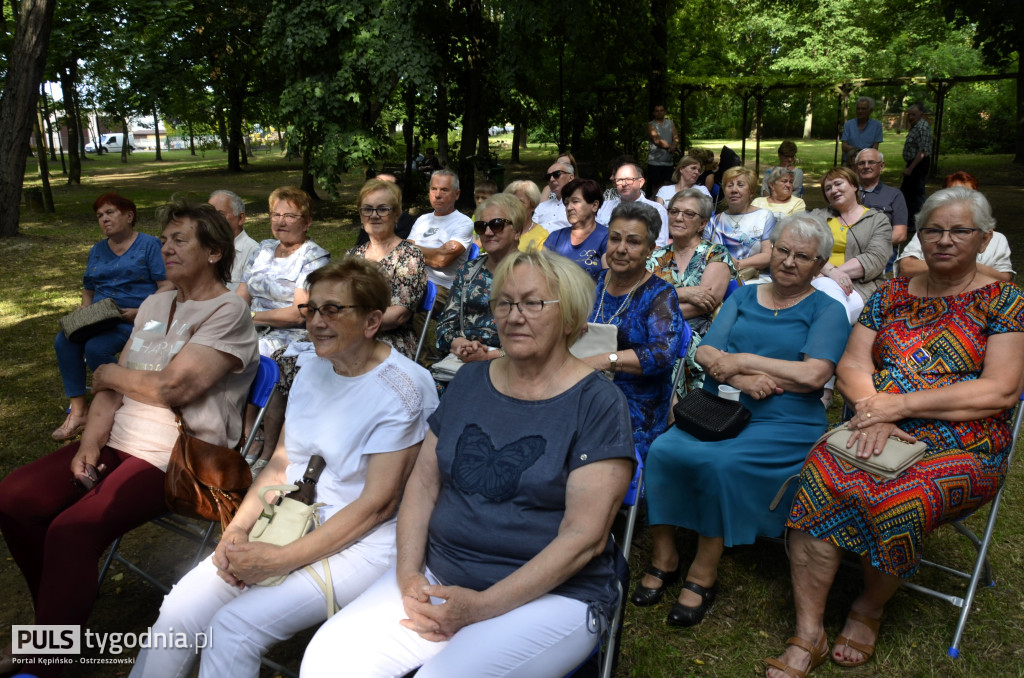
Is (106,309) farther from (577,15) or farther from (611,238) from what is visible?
(577,15)

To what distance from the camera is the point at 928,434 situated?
9.48ft

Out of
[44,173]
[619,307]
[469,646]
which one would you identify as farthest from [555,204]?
[44,173]

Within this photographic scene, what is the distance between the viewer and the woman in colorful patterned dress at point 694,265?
4219mm

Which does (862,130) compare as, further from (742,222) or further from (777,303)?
(777,303)

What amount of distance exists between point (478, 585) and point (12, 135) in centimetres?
1286

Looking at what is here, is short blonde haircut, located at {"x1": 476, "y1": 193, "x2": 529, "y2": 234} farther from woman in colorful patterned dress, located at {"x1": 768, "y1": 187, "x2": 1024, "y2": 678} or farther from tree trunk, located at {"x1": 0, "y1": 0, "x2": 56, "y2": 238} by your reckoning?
tree trunk, located at {"x1": 0, "y1": 0, "x2": 56, "y2": 238}

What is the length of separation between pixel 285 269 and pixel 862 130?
29.0 feet

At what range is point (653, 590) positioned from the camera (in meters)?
3.25

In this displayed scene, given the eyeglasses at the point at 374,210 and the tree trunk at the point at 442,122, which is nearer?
the eyeglasses at the point at 374,210

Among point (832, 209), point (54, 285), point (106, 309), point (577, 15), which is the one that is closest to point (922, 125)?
point (577, 15)

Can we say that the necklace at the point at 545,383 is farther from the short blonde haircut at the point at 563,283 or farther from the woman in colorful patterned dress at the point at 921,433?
the woman in colorful patterned dress at the point at 921,433

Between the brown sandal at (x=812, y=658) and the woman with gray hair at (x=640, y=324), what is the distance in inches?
38.3

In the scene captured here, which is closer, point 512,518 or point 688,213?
point 512,518

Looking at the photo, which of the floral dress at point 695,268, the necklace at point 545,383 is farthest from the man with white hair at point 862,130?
the necklace at point 545,383
